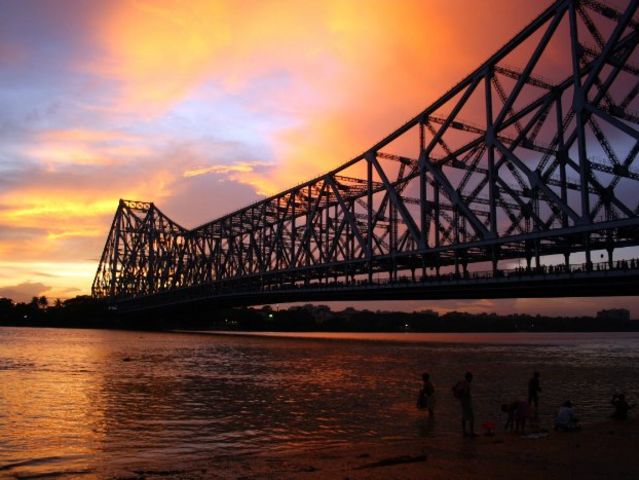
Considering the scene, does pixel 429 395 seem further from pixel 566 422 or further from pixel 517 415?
pixel 566 422

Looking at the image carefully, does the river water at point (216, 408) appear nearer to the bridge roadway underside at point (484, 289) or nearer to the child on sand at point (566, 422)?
the child on sand at point (566, 422)

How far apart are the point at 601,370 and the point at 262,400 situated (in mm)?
28297

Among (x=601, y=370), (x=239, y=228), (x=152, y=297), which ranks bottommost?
(x=601, y=370)

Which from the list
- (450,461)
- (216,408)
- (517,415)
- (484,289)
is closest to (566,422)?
(517,415)

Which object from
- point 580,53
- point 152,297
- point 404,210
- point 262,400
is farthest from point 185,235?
point 262,400

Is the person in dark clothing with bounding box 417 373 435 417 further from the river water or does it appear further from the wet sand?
the wet sand

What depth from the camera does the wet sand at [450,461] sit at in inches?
490

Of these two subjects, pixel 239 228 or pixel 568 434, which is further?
pixel 239 228

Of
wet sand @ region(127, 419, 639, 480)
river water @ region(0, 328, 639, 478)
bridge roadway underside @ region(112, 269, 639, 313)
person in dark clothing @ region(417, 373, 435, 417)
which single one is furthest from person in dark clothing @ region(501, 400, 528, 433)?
bridge roadway underside @ region(112, 269, 639, 313)

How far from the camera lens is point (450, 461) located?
1370 cm

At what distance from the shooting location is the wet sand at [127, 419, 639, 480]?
40.8 feet

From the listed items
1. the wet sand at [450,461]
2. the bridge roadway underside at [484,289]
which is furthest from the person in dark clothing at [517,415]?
the bridge roadway underside at [484,289]

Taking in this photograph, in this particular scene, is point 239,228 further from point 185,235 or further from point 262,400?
point 262,400

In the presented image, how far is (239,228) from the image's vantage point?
136 metres
